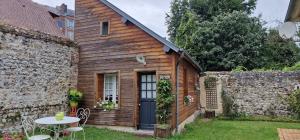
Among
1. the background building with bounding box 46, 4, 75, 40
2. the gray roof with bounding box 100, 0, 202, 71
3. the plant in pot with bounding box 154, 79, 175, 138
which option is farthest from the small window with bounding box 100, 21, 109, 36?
the background building with bounding box 46, 4, 75, 40

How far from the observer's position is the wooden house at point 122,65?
9.35 metres

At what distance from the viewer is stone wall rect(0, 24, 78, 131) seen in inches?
309

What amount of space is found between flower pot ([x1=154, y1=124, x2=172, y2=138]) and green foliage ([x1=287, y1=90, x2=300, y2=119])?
7994mm

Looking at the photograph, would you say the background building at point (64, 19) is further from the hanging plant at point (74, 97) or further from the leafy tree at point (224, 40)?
the hanging plant at point (74, 97)

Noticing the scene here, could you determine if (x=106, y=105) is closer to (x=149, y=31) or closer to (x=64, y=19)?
(x=149, y=31)

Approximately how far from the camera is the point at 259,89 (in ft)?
47.2

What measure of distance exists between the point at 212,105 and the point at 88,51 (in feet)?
26.1

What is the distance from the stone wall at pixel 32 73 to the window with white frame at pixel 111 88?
50.9 inches

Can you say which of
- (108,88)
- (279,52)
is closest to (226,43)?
(279,52)

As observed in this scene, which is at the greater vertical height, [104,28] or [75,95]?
[104,28]

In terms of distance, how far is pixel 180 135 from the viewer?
905cm

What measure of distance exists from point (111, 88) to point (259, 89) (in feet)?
27.1

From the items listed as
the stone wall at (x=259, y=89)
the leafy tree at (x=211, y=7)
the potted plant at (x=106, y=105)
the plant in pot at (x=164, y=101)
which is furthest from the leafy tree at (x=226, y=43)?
the plant in pot at (x=164, y=101)

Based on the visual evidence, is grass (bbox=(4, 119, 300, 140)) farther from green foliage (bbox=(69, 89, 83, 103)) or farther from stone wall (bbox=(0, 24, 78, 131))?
stone wall (bbox=(0, 24, 78, 131))
